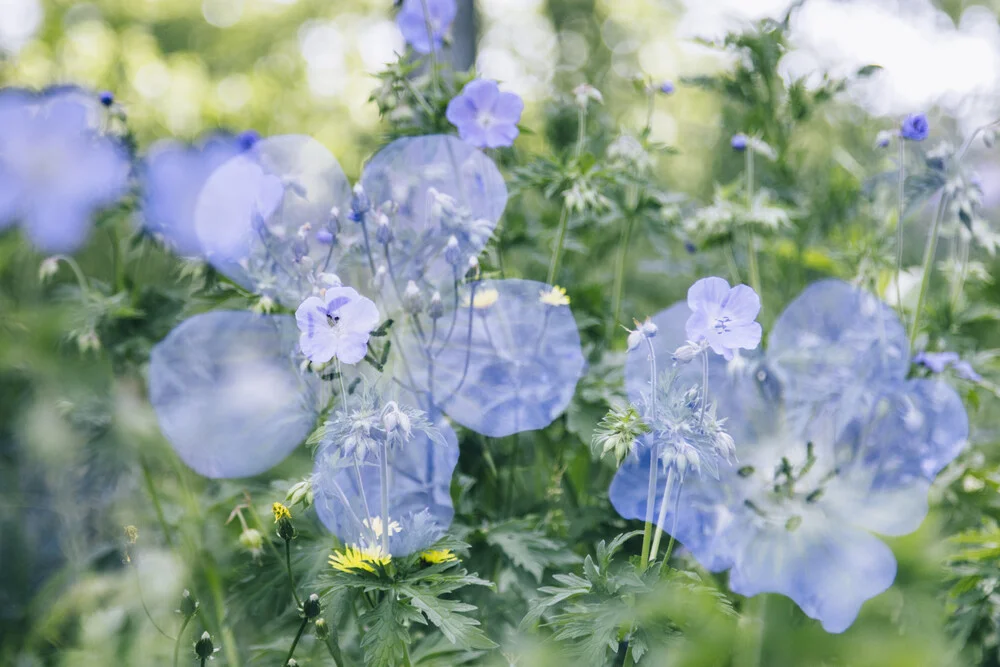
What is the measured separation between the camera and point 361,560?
113cm

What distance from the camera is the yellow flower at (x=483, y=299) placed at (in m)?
1.43

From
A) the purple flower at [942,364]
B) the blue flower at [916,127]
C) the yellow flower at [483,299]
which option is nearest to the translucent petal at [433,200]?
→ the yellow flower at [483,299]

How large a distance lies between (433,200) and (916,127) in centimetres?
94

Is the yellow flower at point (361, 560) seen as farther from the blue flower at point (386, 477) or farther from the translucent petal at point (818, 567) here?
the translucent petal at point (818, 567)

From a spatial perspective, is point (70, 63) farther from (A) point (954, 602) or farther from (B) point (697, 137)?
(A) point (954, 602)

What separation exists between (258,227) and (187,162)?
1.80 feet

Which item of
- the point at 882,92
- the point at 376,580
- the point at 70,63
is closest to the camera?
the point at 376,580

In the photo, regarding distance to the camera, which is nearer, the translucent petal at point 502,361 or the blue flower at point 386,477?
the blue flower at point 386,477

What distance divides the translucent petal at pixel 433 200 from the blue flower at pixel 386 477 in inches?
11.3

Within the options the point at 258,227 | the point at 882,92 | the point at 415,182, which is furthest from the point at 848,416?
the point at 882,92

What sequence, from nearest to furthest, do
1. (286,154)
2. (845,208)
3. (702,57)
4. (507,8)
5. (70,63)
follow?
(286,154), (845,208), (70,63), (507,8), (702,57)

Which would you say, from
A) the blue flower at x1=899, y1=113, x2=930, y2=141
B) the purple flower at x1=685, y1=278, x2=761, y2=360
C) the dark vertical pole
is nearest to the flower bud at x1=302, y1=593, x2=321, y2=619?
the purple flower at x1=685, y1=278, x2=761, y2=360

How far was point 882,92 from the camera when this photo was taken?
12.7ft
